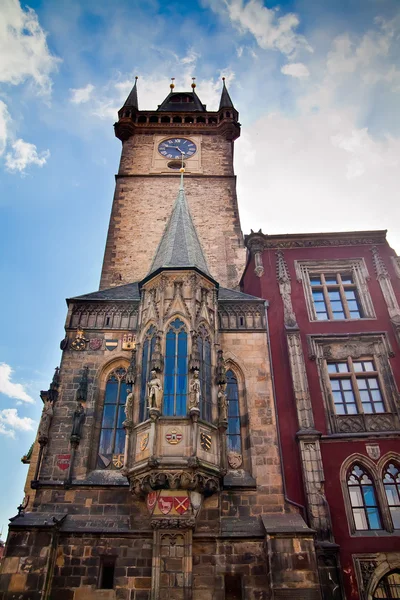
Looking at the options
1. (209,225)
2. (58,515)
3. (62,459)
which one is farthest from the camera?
(209,225)

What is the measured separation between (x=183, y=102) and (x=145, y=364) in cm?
2529

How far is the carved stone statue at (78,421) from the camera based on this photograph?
40.0ft

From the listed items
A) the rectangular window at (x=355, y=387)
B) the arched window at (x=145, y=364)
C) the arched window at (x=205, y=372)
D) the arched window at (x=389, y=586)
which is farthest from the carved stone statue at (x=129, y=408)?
the arched window at (x=389, y=586)

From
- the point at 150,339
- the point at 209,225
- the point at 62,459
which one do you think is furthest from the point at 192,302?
the point at 209,225

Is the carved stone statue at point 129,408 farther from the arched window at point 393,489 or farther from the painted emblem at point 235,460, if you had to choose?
the arched window at point 393,489

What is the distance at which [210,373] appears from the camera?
12438mm

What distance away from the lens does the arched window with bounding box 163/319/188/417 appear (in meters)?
11.3

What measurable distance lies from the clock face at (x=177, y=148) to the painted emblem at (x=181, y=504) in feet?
63.1

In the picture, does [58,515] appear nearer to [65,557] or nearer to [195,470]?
[65,557]

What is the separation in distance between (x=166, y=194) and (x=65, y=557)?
16616 millimetres

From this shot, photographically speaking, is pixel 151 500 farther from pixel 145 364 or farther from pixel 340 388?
pixel 340 388

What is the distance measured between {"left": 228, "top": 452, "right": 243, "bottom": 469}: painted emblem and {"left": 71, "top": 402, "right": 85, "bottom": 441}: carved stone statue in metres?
3.97

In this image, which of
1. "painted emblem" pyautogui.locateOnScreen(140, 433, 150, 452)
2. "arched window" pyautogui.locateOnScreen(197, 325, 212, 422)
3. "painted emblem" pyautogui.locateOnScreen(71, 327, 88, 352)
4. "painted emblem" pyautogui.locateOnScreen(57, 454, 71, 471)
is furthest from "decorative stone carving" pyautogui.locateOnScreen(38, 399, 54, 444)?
"arched window" pyautogui.locateOnScreen(197, 325, 212, 422)

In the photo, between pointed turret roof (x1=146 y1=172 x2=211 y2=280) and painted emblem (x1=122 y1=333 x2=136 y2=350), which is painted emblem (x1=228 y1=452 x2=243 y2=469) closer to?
painted emblem (x1=122 y1=333 x2=136 y2=350)
